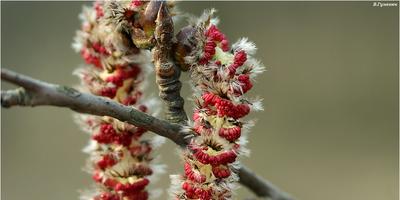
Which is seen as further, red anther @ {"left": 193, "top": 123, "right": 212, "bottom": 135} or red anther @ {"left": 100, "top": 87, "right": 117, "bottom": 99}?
red anther @ {"left": 100, "top": 87, "right": 117, "bottom": 99}

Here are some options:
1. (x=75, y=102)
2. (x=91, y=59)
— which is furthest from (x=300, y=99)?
(x=75, y=102)

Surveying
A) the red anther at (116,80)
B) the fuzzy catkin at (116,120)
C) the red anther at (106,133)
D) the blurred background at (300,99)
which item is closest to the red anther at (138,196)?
the fuzzy catkin at (116,120)

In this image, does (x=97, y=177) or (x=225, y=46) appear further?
(x=97, y=177)

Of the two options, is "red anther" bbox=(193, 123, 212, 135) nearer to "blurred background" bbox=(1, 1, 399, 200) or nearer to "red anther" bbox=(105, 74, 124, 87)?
"red anther" bbox=(105, 74, 124, 87)

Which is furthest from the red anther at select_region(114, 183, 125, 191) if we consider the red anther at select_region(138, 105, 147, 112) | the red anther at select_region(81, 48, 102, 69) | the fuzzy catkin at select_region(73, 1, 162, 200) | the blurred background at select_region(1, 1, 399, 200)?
the blurred background at select_region(1, 1, 399, 200)

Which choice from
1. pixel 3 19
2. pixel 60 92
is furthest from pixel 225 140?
pixel 3 19

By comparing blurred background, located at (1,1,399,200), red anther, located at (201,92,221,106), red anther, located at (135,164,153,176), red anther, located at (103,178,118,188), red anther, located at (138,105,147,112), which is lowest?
red anther, located at (103,178,118,188)

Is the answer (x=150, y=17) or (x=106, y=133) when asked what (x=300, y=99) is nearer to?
(x=106, y=133)

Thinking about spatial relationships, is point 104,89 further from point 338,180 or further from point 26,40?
point 26,40
